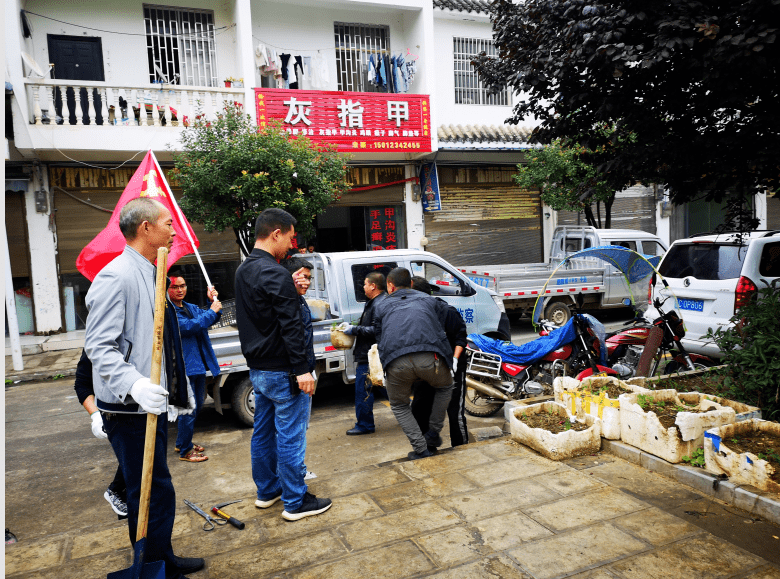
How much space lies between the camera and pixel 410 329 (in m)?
4.34

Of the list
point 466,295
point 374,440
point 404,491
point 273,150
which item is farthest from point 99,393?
point 273,150

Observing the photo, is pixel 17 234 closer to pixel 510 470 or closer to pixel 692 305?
pixel 510 470

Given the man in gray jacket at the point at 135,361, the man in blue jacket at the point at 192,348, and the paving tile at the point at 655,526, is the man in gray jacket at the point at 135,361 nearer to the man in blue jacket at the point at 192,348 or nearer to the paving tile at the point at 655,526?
the man in blue jacket at the point at 192,348

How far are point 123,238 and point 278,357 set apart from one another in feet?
8.73

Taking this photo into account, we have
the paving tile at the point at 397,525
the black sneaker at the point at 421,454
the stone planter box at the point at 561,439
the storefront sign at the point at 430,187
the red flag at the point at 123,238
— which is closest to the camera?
A: the paving tile at the point at 397,525

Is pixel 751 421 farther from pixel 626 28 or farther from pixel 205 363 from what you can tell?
pixel 205 363

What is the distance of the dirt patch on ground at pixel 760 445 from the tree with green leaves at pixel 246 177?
23.3ft

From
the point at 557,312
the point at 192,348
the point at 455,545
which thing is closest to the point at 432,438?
the point at 455,545

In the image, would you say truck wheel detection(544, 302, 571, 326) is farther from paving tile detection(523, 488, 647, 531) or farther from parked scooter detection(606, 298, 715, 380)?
paving tile detection(523, 488, 647, 531)

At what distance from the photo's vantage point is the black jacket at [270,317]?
3410mm

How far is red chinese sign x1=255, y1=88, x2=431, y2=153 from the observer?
1168 cm

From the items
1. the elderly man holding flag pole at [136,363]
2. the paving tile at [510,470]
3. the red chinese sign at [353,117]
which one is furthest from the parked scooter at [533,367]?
the red chinese sign at [353,117]

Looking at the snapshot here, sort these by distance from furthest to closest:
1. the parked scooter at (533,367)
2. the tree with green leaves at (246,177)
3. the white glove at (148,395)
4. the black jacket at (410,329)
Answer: the tree with green leaves at (246,177) < the parked scooter at (533,367) < the black jacket at (410,329) < the white glove at (148,395)

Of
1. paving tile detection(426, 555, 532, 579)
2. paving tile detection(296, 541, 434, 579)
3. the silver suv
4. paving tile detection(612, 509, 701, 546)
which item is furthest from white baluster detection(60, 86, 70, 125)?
paving tile detection(612, 509, 701, 546)
